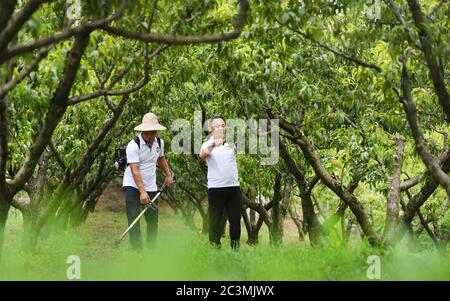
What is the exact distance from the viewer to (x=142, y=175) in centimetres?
957

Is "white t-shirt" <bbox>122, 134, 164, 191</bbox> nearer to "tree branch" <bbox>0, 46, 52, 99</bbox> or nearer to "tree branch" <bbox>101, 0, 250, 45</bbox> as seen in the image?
"tree branch" <bbox>0, 46, 52, 99</bbox>

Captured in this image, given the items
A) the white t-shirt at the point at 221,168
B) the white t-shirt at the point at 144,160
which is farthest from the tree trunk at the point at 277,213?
the white t-shirt at the point at 221,168

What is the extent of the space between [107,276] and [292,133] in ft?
12.6

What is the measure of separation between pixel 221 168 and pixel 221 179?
5.8 inches

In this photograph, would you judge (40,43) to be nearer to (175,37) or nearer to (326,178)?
(175,37)

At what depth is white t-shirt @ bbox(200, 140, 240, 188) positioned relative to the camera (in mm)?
8844

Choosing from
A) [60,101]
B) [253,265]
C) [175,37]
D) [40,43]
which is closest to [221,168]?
[253,265]

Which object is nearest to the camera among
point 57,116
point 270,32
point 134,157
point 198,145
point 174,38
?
point 174,38

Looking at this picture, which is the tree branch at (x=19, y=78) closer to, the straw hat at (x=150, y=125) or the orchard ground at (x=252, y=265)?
the orchard ground at (x=252, y=265)
